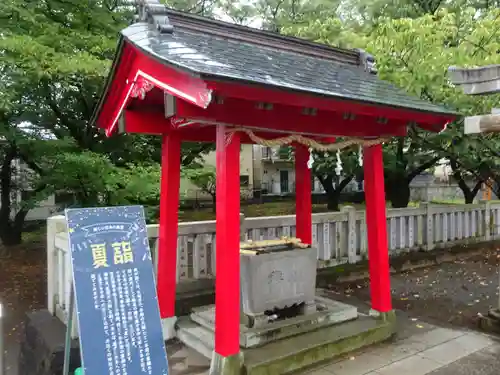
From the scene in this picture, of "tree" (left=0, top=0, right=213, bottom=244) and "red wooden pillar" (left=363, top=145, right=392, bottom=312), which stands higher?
"tree" (left=0, top=0, right=213, bottom=244)

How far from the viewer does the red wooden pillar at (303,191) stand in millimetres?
6919

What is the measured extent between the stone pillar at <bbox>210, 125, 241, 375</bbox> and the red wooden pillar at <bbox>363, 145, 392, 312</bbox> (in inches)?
89.1

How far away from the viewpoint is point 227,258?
4.43m

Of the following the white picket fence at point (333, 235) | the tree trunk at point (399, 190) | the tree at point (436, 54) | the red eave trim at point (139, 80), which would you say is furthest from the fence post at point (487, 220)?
the red eave trim at point (139, 80)

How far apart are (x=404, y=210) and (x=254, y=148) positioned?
92.8 feet

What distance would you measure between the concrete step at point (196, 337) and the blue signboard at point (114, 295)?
1.80 metres

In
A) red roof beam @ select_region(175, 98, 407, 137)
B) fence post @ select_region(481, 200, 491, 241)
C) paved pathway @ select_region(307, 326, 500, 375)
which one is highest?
red roof beam @ select_region(175, 98, 407, 137)

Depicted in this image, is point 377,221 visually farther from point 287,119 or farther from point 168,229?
point 168,229

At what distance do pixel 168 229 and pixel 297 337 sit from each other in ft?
7.34

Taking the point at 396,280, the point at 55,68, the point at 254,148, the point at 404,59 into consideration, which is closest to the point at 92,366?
the point at 55,68

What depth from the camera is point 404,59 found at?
7410 mm

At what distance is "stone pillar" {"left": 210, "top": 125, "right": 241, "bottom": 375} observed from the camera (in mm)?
4430

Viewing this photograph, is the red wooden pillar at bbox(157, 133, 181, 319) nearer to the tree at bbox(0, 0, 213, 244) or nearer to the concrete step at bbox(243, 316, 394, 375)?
the concrete step at bbox(243, 316, 394, 375)

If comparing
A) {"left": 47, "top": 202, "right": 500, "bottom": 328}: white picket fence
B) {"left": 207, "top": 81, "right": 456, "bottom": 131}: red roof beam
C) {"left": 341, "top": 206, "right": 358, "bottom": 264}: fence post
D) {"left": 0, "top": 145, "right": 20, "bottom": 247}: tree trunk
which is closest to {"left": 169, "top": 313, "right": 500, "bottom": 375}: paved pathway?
{"left": 47, "top": 202, "right": 500, "bottom": 328}: white picket fence
